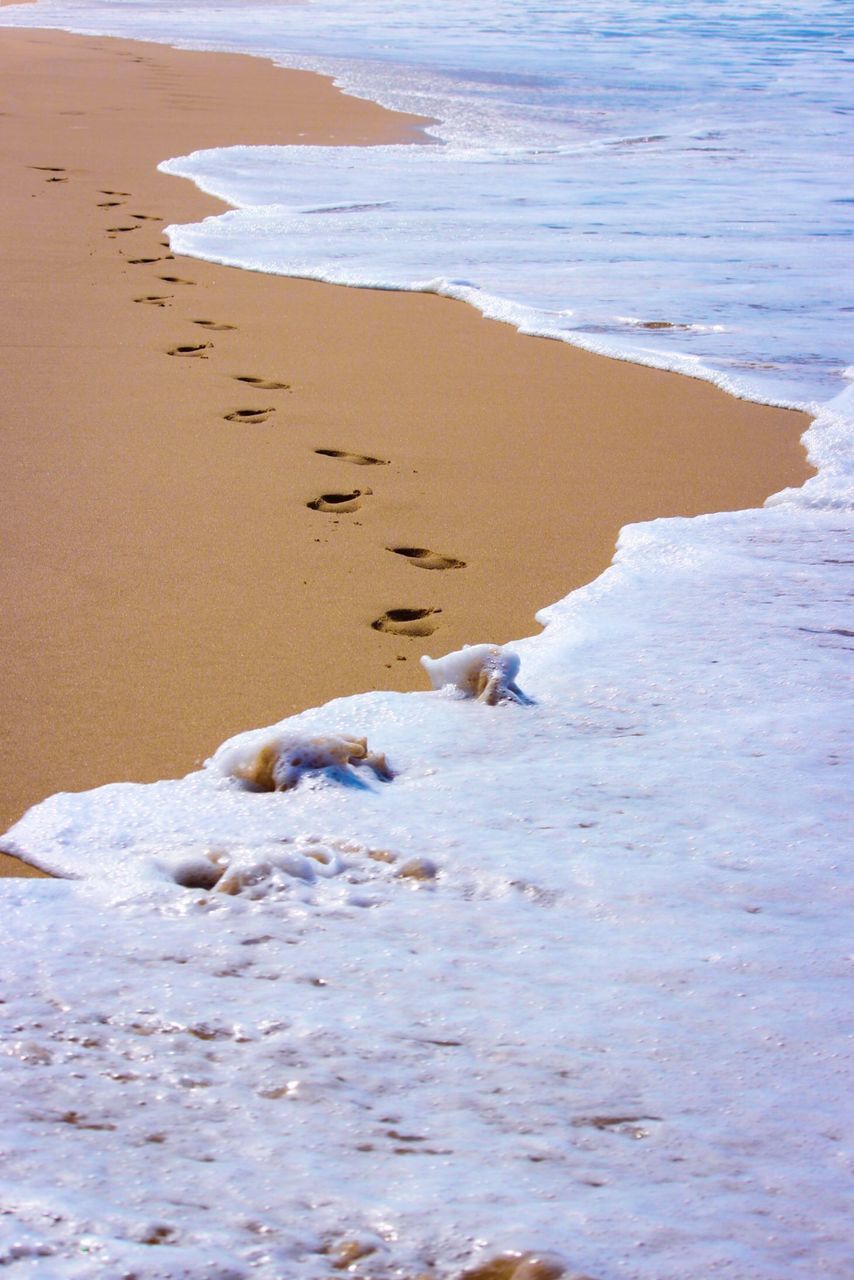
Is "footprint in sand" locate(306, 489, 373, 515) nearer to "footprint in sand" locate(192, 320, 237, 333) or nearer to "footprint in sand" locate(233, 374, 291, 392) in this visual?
"footprint in sand" locate(233, 374, 291, 392)

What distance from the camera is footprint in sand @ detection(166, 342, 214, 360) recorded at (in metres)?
4.55

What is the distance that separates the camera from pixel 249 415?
404 cm

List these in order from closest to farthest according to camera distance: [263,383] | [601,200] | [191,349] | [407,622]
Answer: [407,622] → [263,383] → [191,349] → [601,200]

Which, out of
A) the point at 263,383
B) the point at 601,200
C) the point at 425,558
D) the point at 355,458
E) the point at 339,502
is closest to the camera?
the point at 425,558

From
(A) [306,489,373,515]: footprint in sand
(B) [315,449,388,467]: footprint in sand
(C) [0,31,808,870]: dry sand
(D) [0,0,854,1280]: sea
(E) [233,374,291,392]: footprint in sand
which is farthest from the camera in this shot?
(E) [233,374,291,392]: footprint in sand

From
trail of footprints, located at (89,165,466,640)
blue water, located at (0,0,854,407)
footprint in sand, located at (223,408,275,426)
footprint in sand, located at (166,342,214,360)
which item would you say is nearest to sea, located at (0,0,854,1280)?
trail of footprints, located at (89,165,466,640)

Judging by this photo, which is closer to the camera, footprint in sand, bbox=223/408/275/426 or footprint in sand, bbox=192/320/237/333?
footprint in sand, bbox=223/408/275/426

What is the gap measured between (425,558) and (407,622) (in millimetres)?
334

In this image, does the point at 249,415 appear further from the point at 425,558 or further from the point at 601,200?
the point at 601,200

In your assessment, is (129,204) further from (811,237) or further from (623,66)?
(623,66)

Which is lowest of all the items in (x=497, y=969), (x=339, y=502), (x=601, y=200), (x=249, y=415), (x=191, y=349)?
(x=497, y=969)

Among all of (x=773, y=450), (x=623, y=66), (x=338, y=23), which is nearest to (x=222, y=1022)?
(x=773, y=450)

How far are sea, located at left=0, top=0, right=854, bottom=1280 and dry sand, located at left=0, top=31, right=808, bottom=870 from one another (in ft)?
0.50

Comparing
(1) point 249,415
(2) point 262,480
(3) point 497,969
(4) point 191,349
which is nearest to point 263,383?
(1) point 249,415
